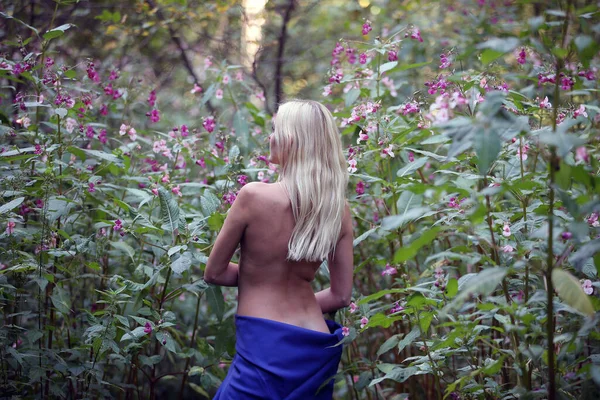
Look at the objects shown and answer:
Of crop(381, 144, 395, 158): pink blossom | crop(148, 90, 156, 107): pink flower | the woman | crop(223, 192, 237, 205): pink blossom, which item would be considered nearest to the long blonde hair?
the woman

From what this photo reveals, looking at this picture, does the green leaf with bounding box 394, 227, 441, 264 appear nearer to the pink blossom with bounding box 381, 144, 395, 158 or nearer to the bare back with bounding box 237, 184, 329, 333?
the bare back with bounding box 237, 184, 329, 333

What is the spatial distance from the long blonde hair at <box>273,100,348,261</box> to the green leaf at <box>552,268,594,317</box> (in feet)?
2.94

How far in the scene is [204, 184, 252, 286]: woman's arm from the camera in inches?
83.5

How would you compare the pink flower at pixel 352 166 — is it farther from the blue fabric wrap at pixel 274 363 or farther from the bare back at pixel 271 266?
the blue fabric wrap at pixel 274 363

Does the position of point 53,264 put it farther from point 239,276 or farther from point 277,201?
point 277,201

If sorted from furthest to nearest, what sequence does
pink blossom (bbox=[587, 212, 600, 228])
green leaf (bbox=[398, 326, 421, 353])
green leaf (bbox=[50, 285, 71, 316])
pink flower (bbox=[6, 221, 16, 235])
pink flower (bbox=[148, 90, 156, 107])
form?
pink flower (bbox=[148, 90, 156, 107]) < green leaf (bbox=[50, 285, 71, 316]) < pink flower (bbox=[6, 221, 16, 235]) < green leaf (bbox=[398, 326, 421, 353]) < pink blossom (bbox=[587, 212, 600, 228])

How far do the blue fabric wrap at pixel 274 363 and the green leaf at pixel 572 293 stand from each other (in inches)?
37.9

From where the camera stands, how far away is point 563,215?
2.14 metres

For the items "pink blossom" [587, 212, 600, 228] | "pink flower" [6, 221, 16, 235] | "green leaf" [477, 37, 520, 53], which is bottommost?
"pink flower" [6, 221, 16, 235]

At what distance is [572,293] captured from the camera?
1.42 metres

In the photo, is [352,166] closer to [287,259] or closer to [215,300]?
[287,259]

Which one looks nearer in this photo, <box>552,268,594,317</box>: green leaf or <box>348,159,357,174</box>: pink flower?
<box>552,268,594,317</box>: green leaf

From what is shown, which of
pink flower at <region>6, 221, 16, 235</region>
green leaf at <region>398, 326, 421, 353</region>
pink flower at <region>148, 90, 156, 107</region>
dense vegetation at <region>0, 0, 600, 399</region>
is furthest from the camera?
pink flower at <region>148, 90, 156, 107</region>

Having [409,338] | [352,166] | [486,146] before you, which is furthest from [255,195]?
[486,146]
